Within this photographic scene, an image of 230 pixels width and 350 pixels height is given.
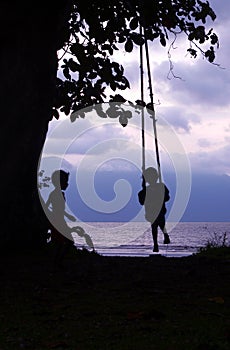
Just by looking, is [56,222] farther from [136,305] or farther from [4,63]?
[136,305]

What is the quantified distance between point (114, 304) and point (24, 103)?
224 inches

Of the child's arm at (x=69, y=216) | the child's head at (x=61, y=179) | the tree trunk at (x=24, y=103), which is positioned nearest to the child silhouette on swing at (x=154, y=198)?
the child's arm at (x=69, y=216)

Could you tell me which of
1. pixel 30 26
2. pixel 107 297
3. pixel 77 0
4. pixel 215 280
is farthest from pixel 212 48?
pixel 107 297

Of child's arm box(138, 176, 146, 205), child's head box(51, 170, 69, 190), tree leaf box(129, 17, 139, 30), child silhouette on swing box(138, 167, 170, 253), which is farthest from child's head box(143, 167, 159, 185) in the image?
tree leaf box(129, 17, 139, 30)

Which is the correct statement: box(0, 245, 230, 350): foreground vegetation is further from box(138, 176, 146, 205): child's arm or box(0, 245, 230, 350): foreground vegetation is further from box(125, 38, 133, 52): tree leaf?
box(125, 38, 133, 52): tree leaf

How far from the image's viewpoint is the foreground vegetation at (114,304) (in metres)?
5.37

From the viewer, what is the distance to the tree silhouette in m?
11.5

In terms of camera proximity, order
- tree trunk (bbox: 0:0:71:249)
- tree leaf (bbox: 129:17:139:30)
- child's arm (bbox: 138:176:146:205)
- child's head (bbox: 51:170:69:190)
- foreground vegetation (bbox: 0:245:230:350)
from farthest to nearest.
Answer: tree trunk (bbox: 0:0:71:249) → tree leaf (bbox: 129:17:139:30) → child's head (bbox: 51:170:69:190) → child's arm (bbox: 138:176:146:205) → foreground vegetation (bbox: 0:245:230:350)

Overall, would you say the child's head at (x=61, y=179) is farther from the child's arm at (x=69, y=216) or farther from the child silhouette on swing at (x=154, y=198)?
the child silhouette on swing at (x=154, y=198)

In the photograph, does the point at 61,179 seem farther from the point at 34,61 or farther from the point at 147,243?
the point at 147,243

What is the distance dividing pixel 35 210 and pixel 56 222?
155 centimetres

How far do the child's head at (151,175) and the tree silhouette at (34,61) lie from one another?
230 cm

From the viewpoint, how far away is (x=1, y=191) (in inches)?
460

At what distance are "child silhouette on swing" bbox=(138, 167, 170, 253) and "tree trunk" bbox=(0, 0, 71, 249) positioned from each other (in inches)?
95.8
